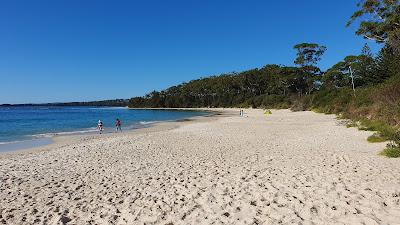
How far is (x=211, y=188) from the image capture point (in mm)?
8383

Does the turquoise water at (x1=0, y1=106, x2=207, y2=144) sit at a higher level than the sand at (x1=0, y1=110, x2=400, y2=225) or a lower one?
lower

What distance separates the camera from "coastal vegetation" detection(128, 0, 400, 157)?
20.9 metres

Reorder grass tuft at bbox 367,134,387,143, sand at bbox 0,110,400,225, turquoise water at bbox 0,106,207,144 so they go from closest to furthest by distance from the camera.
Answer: sand at bbox 0,110,400,225
grass tuft at bbox 367,134,387,143
turquoise water at bbox 0,106,207,144

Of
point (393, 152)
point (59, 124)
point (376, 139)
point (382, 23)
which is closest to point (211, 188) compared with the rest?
point (393, 152)

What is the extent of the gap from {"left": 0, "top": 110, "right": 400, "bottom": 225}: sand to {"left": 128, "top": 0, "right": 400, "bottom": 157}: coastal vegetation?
2.94 m

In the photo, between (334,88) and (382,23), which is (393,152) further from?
(334,88)

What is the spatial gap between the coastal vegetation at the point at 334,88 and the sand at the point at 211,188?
2939 millimetres

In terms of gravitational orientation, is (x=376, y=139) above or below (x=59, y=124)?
above

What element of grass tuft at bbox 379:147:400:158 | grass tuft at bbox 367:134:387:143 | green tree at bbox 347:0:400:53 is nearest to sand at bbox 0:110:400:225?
grass tuft at bbox 379:147:400:158

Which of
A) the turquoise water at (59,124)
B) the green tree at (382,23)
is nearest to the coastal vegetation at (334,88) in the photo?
the green tree at (382,23)

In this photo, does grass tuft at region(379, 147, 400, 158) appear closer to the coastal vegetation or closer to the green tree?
the coastal vegetation

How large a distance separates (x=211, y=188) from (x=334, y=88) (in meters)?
52.7

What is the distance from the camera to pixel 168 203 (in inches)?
288

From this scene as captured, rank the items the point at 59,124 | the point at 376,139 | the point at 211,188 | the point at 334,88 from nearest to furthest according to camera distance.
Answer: the point at 211,188
the point at 376,139
the point at 59,124
the point at 334,88
